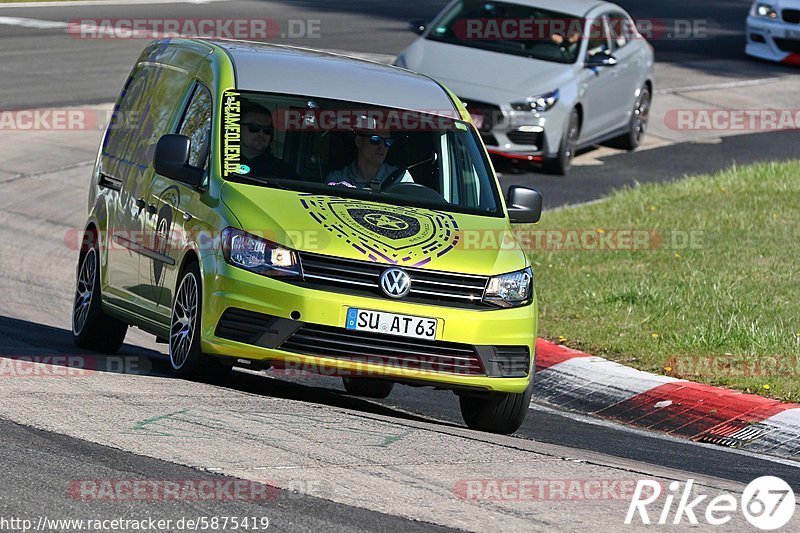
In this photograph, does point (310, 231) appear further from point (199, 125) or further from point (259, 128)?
point (199, 125)

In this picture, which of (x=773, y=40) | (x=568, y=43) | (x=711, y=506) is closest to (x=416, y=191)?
(x=711, y=506)

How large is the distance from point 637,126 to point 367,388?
11861 millimetres

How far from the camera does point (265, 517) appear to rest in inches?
235

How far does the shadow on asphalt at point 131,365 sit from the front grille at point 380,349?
77cm

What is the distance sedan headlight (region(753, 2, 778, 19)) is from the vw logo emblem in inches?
795

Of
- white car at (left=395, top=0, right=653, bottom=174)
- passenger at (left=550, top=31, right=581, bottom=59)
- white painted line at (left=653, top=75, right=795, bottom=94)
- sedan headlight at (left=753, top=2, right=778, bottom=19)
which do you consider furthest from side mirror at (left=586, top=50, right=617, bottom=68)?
sedan headlight at (left=753, top=2, right=778, bottom=19)

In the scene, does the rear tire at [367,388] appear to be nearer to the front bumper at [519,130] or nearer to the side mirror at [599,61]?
the front bumper at [519,130]

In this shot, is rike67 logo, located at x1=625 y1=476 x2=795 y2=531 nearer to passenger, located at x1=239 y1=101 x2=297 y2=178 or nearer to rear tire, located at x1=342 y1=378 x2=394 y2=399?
passenger, located at x1=239 y1=101 x2=297 y2=178

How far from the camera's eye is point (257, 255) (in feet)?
27.0

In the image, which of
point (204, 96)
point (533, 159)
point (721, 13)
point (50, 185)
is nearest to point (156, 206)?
point (204, 96)

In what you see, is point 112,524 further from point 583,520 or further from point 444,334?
point 444,334

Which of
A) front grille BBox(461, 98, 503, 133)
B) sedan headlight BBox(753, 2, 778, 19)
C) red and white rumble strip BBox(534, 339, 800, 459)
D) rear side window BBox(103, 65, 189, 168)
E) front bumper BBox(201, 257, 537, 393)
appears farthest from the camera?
sedan headlight BBox(753, 2, 778, 19)

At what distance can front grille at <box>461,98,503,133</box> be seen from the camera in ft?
58.5

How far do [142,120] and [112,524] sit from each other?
4875mm
